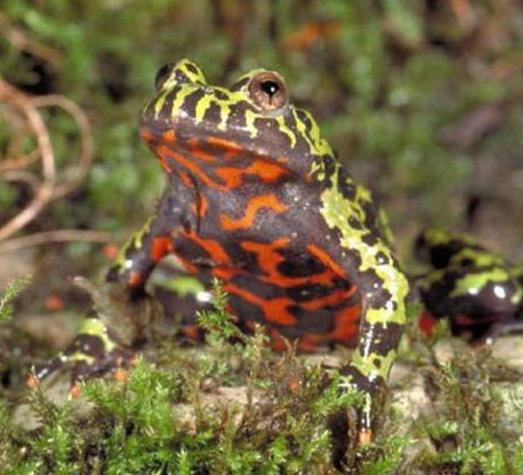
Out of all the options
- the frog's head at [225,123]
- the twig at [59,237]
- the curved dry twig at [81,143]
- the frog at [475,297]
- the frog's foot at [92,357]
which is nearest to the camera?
the frog's head at [225,123]

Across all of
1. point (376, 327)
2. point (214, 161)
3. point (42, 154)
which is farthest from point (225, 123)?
point (42, 154)

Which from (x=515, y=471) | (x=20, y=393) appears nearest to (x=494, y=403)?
(x=515, y=471)

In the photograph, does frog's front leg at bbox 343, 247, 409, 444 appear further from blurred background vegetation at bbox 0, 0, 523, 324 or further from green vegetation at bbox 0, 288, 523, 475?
blurred background vegetation at bbox 0, 0, 523, 324

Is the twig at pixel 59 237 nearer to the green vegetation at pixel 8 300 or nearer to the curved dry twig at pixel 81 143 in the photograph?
the curved dry twig at pixel 81 143

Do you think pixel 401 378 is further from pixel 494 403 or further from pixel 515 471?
pixel 515 471

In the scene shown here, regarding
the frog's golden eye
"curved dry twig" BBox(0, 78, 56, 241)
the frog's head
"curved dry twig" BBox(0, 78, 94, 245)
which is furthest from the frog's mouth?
"curved dry twig" BBox(0, 78, 56, 241)

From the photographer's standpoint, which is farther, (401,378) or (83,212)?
(83,212)

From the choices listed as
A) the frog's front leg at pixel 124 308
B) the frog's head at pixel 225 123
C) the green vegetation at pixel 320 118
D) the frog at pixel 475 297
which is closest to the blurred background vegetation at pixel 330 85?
the green vegetation at pixel 320 118
